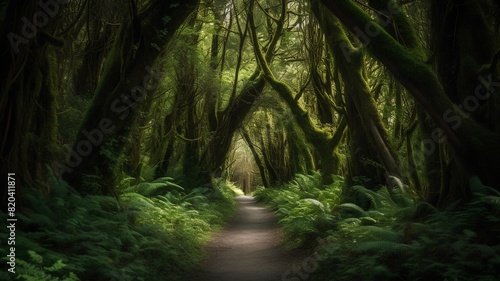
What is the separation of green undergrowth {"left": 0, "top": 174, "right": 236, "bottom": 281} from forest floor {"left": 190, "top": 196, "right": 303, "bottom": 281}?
1.45ft

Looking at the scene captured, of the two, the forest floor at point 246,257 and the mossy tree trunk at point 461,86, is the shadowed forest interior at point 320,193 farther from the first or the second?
the forest floor at point 246,257

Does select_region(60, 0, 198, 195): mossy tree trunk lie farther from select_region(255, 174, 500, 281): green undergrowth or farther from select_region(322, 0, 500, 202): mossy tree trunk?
select_region(255, 174, 500, 281): green undergrowth

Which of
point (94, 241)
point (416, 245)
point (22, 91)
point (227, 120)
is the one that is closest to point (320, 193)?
point (416, 245)

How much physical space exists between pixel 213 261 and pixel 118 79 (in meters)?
4.16

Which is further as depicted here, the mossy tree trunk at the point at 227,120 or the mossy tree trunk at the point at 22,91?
the mossy tree trunk at the point at 227,120

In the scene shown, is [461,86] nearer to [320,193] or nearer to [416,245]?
[416,245]

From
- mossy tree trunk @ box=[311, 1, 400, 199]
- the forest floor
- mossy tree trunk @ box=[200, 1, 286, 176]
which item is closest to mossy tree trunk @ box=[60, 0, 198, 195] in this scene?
the forest floor

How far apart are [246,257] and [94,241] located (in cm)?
370

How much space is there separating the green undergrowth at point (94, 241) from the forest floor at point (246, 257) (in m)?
0.44

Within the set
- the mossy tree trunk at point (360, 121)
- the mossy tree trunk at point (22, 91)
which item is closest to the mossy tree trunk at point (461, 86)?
the mossy tree trunk at point (360, 121)

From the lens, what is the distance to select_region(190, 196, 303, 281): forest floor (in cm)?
660

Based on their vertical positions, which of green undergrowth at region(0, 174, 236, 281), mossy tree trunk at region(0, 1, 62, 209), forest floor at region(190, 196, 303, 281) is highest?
mossy tree trunk at region(0, 1, 62, 209)

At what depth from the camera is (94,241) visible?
5.41 meters

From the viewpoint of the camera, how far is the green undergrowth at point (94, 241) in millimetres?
4270
